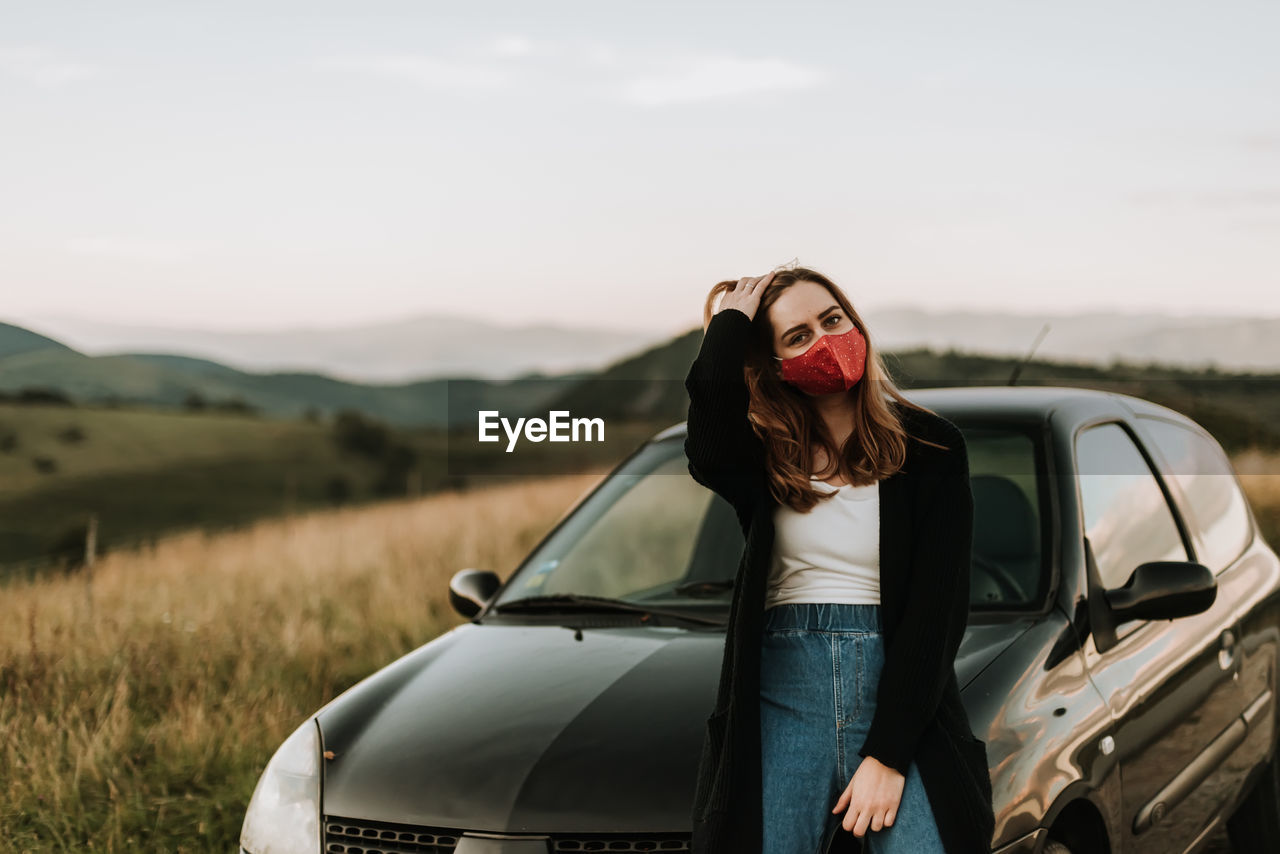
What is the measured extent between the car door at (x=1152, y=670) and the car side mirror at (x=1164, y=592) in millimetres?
87

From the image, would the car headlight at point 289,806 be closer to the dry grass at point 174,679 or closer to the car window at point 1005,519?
the dry grass at point 174,679

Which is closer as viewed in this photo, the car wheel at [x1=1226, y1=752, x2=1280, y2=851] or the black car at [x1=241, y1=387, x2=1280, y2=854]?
the black car at [x1=241, y1=387, x2=1280, y2=854]

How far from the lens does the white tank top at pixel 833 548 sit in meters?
2.48

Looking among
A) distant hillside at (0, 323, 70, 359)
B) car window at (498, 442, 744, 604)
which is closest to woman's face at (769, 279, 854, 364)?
car window at (498, 442, 744, 604)

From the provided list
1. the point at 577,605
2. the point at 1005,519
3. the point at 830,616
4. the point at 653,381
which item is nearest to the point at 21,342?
the point at 653,381

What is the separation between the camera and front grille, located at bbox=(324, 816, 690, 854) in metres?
2.81

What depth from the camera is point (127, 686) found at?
18.6 ft

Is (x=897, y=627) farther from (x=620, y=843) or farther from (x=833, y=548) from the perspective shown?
(x=620, y=843)

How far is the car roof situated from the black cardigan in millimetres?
1519

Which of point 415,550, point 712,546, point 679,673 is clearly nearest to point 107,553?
point 415,550

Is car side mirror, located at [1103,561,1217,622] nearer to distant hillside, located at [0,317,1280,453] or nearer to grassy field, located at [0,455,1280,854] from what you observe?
distant hillside, located at [0,317,1280,453]

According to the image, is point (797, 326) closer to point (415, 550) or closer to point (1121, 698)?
point (1121, 698)

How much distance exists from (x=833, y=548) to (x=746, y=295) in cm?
55

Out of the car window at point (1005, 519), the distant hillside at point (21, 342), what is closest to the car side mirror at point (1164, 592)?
the car window at point (1005, 519)
